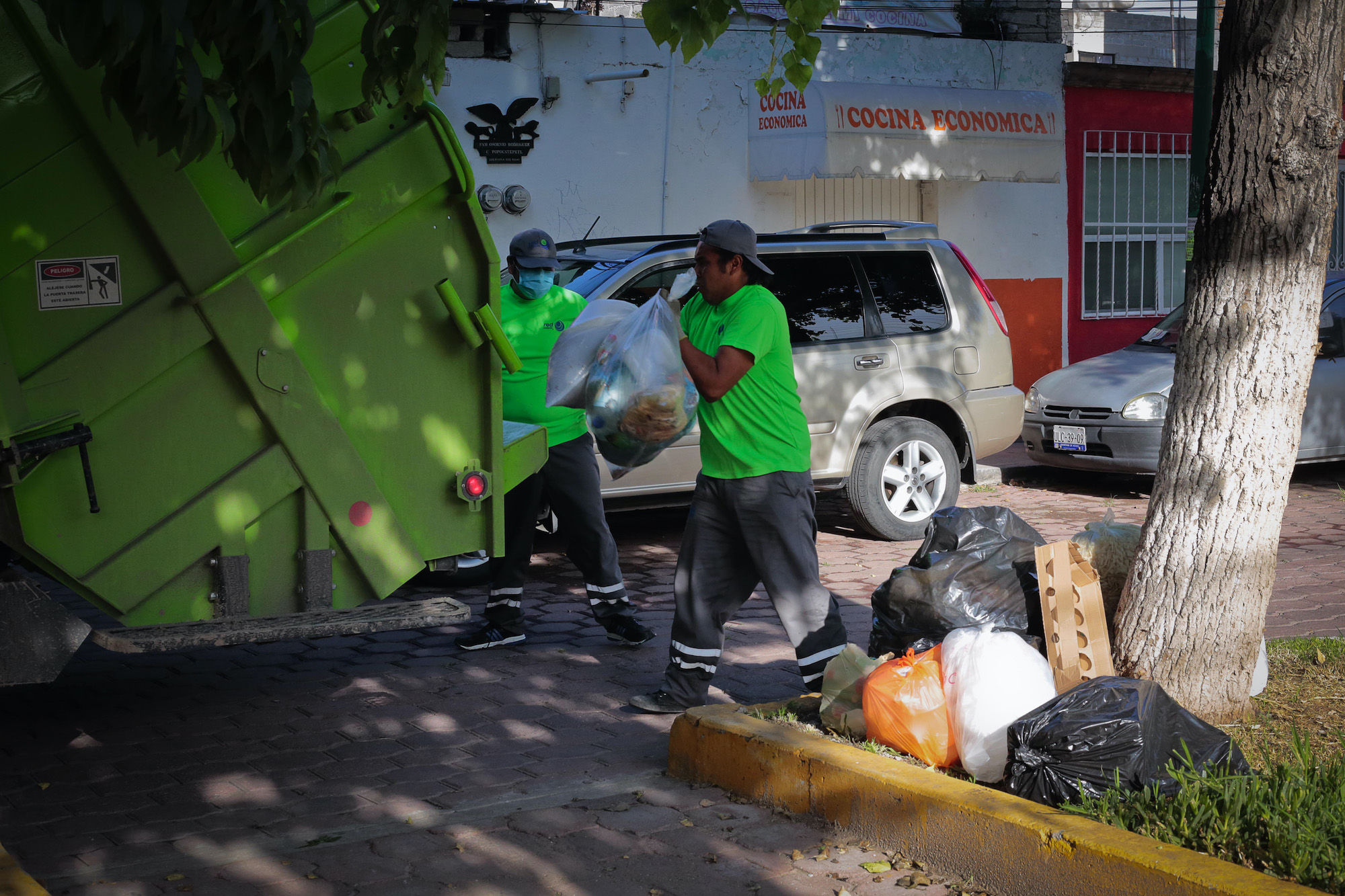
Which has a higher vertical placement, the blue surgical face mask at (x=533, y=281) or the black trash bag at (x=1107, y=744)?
the blue surgical face mask at (x=533, y=281)

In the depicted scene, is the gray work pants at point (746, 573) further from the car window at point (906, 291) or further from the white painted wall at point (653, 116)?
the white painted wall at point (653, 116)

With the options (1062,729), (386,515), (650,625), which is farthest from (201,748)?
(1062,729)

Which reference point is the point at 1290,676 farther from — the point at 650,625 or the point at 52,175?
the point at 52,175

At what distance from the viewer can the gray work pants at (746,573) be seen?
4898mm

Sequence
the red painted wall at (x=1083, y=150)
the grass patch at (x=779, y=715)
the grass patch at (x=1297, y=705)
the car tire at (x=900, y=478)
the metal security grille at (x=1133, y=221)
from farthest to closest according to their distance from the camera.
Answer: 1. the metal security grille at (x=1133, y=221)
2. the red painted wall at (x=1083, y=150)
3. the car tire at (x=900, y=478)
4. the grass patch at (x=779, y=715)
5. the grass patch at (x=1297, y=705)

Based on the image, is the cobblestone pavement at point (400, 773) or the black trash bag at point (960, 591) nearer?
the cobblestone pavement at point (400, 773)

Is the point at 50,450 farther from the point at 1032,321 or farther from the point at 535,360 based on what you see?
the point at 1032,321

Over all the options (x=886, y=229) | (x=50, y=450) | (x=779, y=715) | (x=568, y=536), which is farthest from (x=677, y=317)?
(x=886, y=229)

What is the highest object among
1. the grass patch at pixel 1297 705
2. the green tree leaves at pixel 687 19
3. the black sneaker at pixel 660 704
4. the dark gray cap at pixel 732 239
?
the green tree leaves at pixel 687 19

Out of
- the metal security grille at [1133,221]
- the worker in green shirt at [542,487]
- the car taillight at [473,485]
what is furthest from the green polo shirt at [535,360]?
the metal security grille at [1133,221]

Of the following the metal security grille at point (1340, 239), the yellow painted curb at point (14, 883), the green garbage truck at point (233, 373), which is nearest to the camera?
the yellow painted curb at point (14, 883)

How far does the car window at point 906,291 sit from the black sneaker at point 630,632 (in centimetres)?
339

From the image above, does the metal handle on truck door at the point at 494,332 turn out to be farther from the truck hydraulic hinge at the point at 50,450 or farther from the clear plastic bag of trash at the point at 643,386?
the truck hydraulic hinge at the point at 50,450

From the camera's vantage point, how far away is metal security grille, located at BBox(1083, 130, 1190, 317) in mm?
16688
